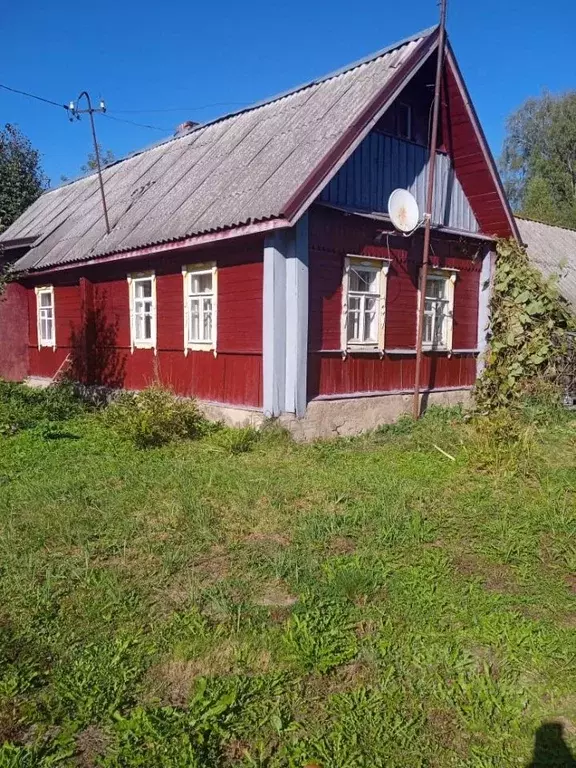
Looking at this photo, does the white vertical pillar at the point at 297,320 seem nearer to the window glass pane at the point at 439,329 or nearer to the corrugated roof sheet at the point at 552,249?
the window glass pane at the point at 439,329

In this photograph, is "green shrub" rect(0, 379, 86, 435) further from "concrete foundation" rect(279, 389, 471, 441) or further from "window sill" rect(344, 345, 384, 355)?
"window sill" rect(344, 345, 384, 355)

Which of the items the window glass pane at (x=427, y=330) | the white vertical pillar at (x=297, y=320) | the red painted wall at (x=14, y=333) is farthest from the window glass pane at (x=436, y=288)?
the red painted wall at (x=14, y=333)

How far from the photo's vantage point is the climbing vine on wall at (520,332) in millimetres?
10281

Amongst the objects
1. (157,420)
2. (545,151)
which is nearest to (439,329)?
(157,420)

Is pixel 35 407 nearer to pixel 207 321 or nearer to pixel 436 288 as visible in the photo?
pixel 207 321

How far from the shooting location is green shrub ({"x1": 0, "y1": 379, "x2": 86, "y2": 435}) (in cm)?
901

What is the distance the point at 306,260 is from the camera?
8227 millimetres

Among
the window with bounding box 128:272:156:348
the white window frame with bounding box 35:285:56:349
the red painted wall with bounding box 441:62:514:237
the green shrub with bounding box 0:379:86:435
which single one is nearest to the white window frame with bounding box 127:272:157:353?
the window with bounding box 128:272:156:348

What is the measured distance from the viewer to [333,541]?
4.79m

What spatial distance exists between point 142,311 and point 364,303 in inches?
175

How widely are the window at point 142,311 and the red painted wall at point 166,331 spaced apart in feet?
0.58

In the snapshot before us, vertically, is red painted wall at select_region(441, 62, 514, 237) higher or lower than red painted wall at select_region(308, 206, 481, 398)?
higher

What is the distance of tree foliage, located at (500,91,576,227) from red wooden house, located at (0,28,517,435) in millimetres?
26086

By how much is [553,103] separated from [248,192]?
34.2 meters
